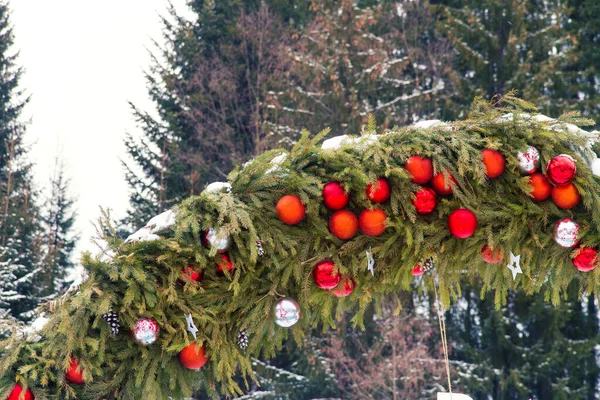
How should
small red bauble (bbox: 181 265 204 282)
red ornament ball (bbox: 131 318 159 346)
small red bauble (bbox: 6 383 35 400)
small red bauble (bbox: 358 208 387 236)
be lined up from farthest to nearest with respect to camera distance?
small red bauble (bbox: 358 208 387 236) < small red bauble (bbox: 181 265 204 282) < red ornament ball (bbox: 131 318 159 346) < small red bauble (bbox: 6 383 35 400)

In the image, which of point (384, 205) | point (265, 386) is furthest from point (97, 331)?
point (265, 386)

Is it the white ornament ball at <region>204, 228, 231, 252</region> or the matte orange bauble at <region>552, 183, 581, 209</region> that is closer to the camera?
the white ornament ball at <region>204, 228, 231, 252</region>

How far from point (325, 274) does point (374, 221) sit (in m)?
0.29

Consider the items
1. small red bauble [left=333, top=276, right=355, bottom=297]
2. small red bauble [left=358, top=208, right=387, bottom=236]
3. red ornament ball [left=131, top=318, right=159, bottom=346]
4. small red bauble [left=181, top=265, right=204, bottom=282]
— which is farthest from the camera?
small red bauble [left=333, top=276, right=355, bottom=297]

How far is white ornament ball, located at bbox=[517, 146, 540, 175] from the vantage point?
9.15 feet

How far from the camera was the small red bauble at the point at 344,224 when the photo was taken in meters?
2.77

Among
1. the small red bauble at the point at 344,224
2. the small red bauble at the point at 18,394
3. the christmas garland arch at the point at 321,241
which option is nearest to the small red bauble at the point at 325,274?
the christmas garland arch at the point at 321,241

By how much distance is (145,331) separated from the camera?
2.52 m

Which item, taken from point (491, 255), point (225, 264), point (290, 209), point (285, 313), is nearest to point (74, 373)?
point (225, 264)

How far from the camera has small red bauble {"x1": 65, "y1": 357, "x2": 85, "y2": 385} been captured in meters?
2.45

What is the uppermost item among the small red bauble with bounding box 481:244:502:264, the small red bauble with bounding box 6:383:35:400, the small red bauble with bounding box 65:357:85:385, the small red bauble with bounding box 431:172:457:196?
the small red bauble with bounding box 6:383:35:400

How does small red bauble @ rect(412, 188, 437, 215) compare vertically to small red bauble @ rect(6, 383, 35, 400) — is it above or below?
below

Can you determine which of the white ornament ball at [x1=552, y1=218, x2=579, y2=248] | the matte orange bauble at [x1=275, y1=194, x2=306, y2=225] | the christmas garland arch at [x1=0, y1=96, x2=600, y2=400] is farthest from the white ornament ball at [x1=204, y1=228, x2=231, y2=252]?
the white ornament ball at [x1=552, y1=218, x2=579, y2=248]

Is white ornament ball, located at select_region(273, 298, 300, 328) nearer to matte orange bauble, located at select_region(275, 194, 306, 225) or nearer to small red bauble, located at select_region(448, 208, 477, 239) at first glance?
matte orange bauble, located at select_region(275, 194, 306, 225)
